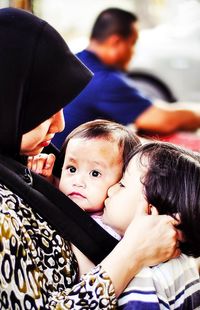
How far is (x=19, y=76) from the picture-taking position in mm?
1540

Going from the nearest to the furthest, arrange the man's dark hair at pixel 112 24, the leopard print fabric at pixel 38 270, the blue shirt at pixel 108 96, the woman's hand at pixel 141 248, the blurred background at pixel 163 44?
the leopard print fabric at pixel 38 270 → the woman's hand at pixel 141 248 → the blue shirt at pixel 108 96 → the man's dark hair at pixel 112 24 → the blurred background at pixel 163 44

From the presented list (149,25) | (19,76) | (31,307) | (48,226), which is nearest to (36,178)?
(48,226)

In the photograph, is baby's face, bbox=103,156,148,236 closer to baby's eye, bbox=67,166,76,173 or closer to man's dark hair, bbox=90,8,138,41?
baby's eye, bbox=67,166,76,173

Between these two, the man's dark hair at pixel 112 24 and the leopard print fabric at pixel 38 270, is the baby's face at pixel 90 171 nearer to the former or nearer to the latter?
the leopard print fabric at pixel 38 270

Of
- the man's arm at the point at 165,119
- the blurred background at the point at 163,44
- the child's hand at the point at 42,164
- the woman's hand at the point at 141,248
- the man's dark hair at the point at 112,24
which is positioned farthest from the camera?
the blurred background at the point at 163,44

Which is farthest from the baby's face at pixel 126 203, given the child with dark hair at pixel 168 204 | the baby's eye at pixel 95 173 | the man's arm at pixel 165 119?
the man's arm at pixel 165 119

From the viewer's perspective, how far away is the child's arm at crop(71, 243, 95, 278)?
5.05ft

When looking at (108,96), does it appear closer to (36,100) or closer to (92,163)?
(92,163)

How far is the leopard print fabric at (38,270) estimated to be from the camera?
1328 millimetres

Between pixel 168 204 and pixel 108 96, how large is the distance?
1702mm

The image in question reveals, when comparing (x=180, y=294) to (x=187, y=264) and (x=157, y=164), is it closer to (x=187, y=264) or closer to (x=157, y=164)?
(x=187, y=264)

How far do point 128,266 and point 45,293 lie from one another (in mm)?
196

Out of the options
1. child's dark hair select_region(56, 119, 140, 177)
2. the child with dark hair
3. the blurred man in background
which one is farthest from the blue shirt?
the child with dark hair

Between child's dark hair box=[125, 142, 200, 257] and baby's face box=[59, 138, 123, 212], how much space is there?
111 millimetres
